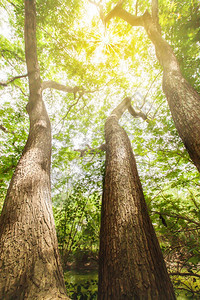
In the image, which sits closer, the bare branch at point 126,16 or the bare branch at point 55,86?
the bare branch at point 126,16

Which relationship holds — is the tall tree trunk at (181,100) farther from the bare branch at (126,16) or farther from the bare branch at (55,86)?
the bare branch at (55,86)

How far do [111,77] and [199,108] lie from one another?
604 cm

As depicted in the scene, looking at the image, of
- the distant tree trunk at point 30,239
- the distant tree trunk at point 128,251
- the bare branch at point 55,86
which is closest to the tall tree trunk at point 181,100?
the distant tree trunk at point 128,251

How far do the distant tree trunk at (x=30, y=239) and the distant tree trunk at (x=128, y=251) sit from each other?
396mm

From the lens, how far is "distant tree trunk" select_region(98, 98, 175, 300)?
992mm

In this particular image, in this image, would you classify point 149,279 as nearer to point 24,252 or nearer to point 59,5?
point 24,252

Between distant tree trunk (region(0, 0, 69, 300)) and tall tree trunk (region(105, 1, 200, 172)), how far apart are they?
2.05 meters

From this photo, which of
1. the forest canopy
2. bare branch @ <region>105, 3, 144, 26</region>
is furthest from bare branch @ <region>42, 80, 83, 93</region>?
bare branch @ <region>105, 3, 144, 26</region>

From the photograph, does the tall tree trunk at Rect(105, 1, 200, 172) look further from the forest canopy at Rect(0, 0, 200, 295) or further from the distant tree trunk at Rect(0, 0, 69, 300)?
the distant tree trunk at Rect(0, 0, 69, 300)

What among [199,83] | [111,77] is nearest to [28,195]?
[199,83]

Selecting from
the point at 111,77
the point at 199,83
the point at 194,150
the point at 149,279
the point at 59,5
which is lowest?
the point at 149,279

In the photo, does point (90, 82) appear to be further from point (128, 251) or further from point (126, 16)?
point (128, 251)

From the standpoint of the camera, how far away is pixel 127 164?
218cm

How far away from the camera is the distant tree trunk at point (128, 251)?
0.99 meters
